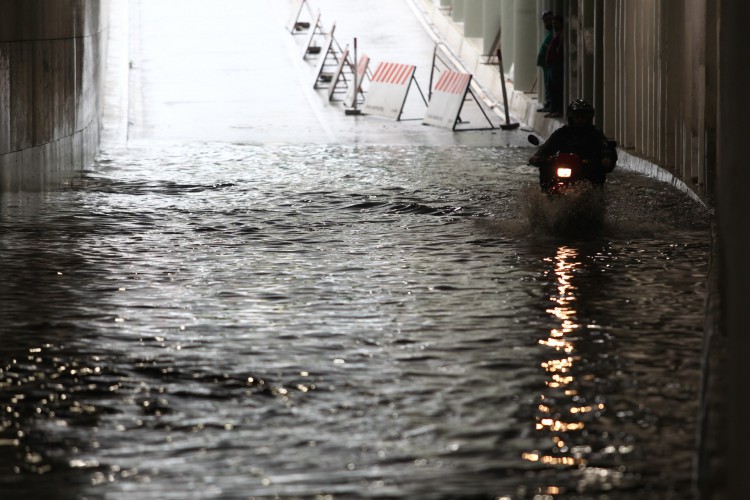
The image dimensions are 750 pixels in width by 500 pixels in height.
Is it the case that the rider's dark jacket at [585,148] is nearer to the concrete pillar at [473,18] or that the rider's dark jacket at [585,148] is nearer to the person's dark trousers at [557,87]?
the person's dark trousers at [557,87]

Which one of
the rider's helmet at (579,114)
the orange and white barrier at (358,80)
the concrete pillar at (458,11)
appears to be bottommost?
the rider's helmet at (579,114)

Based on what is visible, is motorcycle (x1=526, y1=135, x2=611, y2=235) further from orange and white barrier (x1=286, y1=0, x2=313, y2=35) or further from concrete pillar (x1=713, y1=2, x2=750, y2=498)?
orange and white barrier (x1=286, y1=0, x2=313, y2=35)

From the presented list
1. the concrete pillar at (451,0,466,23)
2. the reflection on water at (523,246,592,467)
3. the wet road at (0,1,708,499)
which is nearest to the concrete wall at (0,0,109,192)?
the wet road at (0,1,708,499)

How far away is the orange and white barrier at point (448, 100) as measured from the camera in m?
29.3

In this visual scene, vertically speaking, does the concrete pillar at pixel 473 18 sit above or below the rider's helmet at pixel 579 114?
above

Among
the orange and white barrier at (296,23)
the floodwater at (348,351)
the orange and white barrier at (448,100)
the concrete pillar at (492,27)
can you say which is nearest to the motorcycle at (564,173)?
the floodwater at (348,351)

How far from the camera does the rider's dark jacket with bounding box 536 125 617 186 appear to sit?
14.7 meters

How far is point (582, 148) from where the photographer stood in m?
14.9

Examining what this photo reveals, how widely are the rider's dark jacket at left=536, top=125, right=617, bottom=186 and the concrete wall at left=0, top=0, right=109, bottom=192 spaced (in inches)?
216

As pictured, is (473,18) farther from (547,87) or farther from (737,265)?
(737,265)

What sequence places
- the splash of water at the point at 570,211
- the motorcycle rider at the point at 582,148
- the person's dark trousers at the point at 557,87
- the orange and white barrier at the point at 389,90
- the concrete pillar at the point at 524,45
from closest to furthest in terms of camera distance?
the splash of water at the point at 570,211
the motorcycle rider at the point at 582,148
the person's dark trousers at the point at 557,87
the orange and white barrier at the point at 389,90
the concrete pillar at the point at 524,45

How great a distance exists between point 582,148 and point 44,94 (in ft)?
23.2

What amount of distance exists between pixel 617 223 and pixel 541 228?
3.04ft

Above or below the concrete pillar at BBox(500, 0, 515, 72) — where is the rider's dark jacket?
below
